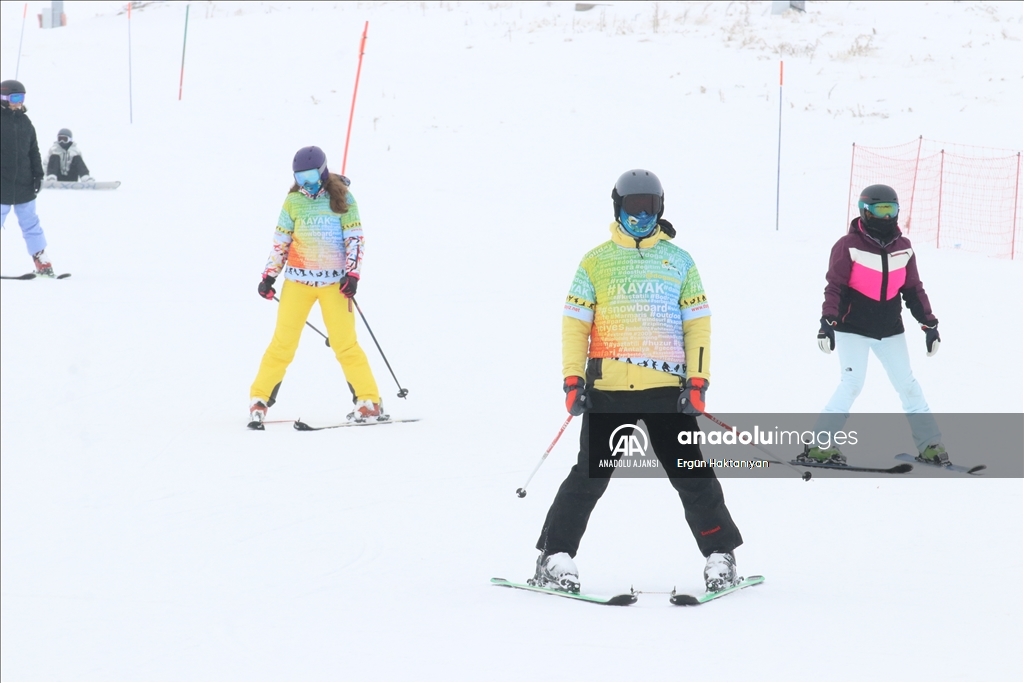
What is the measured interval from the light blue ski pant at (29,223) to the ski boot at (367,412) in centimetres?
488

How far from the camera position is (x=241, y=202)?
15898mm

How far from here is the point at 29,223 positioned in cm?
1158

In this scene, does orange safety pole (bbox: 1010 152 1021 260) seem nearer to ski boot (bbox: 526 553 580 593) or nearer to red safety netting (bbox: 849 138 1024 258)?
Result: red safety netting (bbox: 849 138 1024 258)

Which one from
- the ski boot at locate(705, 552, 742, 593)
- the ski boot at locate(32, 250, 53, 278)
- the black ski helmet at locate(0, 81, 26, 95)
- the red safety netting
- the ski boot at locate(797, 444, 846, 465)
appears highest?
the black ski helmet at locate(0, 81, 26, 95)

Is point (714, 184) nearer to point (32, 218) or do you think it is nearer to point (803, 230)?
point (803, 230)

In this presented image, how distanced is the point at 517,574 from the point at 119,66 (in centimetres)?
2338

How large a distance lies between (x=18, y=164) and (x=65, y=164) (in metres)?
4.99

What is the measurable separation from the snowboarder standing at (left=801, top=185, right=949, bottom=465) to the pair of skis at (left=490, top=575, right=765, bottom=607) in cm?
210

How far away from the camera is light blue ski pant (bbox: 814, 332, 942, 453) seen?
6.86 m

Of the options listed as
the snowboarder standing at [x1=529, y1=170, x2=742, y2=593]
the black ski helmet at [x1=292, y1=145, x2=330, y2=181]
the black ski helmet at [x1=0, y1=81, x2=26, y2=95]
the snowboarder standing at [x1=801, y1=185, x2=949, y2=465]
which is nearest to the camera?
the snowboarder standing at [x1=529, y1=170, x2=742, y2=593]

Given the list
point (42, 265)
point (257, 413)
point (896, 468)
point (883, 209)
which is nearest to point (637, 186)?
point (883, 209)

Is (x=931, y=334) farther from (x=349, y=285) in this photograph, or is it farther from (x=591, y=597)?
(x=349, y=285)

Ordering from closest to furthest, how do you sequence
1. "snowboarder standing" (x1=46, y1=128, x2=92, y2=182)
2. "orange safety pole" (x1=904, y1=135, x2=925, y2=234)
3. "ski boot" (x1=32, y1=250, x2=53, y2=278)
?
"ski boot" (x1=32, y1=250, x2=53, y2=278) → "orange safety pole" (x1=904, y1=135, x2=925, y2=234) → "snowboarder standing" (x1=46, y1=128, x2=92, y2=182)
